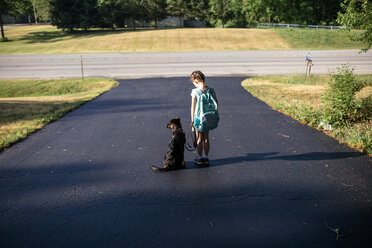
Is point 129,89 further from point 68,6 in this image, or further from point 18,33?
point 18,33

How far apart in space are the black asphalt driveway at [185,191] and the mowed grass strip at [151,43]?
3266 cm

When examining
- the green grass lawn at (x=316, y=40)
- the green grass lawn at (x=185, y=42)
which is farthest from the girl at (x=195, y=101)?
the green grass lawn at (x=316, y=40)

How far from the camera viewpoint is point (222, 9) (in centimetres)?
6544

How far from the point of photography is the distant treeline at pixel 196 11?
54.3m

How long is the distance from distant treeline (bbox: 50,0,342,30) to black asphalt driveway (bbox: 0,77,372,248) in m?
54.0

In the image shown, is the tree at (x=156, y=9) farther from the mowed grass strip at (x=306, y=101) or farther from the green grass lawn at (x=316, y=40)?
the mowed grass strip at (x=306, y=101)

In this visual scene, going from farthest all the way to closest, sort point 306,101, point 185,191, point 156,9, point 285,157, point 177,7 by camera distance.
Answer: point 177,7
point 156,9
point 306,101
point 285,157
point 185,191

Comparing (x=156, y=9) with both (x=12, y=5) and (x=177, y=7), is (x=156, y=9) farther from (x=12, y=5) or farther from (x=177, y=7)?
(x=12, y=5)

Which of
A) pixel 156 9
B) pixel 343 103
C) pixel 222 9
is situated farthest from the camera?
pixel 222 9

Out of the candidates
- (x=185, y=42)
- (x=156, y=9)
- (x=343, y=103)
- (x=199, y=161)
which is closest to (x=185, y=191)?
(x=199, y=161)

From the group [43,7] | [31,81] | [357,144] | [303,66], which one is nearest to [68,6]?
[43,7]

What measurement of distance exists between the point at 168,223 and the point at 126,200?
855mm

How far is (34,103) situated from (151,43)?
3285 cm

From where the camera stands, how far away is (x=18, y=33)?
5631 centimetres
